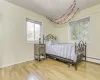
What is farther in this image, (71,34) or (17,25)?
(71,34)

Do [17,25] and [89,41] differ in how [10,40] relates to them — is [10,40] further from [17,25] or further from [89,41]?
[89,41]

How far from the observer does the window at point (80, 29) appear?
329cm

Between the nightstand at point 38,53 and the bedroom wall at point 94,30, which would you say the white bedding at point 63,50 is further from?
the bedroom wall at point 94,30

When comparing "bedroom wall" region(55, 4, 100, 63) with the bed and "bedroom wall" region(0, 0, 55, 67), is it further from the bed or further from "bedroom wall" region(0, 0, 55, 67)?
"bedroom wall" region(0, 0, 55, 67)

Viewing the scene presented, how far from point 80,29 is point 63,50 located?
1.52 metres

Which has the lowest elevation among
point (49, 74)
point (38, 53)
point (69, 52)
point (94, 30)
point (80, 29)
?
point (49, 74)

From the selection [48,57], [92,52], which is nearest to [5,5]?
[48,57]

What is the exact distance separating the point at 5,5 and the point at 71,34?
3.21m

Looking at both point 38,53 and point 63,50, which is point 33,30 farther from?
point 63,50

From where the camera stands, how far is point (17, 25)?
9.56 feet

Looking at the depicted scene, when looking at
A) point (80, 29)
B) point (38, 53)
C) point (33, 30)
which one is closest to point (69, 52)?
point (38, 53)

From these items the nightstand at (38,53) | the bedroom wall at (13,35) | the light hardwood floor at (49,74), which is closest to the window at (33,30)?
the bedroom wall at (13,35)

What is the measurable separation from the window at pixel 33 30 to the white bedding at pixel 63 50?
73cm

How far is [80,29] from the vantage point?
3.57m
